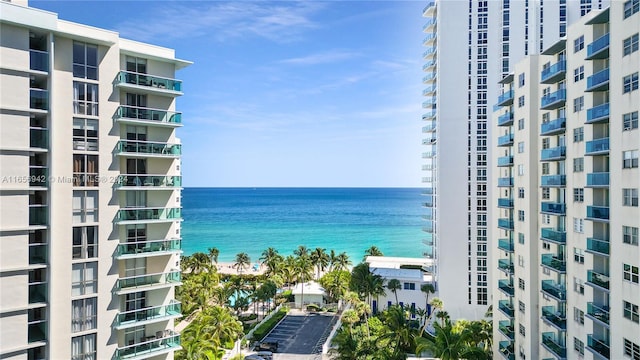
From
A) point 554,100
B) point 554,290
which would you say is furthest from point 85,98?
point 554,290

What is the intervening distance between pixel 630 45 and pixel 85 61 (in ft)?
99.6

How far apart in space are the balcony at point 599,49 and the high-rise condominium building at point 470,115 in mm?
32412

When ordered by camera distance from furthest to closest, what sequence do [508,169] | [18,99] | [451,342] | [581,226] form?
[508,169] < [451,342] < [581,226] < [18,99]

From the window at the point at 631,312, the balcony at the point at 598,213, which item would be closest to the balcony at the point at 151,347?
the window at the point at 631,312

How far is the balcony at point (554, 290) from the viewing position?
105 feet

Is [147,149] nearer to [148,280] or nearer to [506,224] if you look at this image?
[148,280]

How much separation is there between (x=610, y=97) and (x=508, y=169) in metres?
16.7

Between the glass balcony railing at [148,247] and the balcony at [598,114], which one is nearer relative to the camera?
the balcony at [598,114]

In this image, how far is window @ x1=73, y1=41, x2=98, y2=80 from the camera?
26.1m

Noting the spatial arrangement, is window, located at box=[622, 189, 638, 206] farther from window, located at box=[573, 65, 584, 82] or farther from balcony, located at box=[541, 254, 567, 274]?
window, located at box=[573, 65, 584, 82]

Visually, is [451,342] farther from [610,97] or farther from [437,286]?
[437,286]

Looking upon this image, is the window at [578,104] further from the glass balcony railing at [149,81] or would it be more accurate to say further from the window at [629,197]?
the glass balcony railing at [149,81]

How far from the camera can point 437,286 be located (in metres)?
62.7

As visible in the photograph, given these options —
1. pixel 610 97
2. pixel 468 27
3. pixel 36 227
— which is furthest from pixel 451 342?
pixel 468 27
